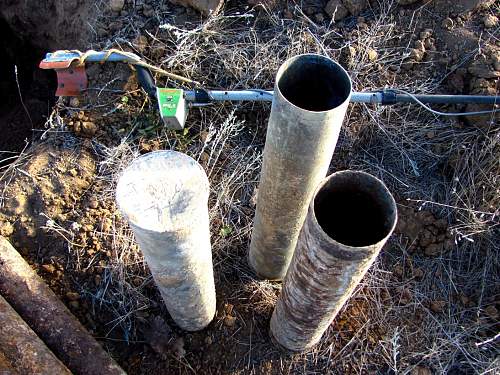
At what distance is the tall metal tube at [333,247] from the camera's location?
5.73ft

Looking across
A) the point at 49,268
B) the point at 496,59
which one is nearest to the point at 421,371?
the point at 496,59

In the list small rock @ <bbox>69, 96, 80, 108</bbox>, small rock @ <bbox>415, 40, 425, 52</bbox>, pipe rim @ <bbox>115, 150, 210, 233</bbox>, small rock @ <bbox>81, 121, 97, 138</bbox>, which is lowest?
small rock @ <bbox>81, 121, 97, 138</bbox>

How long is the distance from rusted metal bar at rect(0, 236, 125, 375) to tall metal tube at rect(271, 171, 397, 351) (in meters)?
1.03

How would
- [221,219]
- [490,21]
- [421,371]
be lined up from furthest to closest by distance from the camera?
[490,21]
[221,219]
[421,371]

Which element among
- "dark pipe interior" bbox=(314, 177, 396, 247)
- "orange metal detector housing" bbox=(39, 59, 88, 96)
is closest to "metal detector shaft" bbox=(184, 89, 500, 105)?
"orange metal detector housing" bbox=(39, 59, 88, 96)

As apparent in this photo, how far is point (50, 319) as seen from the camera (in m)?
2.53

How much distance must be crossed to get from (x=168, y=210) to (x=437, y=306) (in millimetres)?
2085

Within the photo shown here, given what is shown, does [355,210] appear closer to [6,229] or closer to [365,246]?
[365,246]

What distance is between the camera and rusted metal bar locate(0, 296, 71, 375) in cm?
221

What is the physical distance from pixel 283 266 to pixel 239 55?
5.44ft

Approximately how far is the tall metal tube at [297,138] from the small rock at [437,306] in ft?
3.70

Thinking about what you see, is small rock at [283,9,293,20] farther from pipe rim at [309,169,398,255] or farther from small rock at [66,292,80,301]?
small rock at [66,292,80,301]

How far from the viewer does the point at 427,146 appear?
3418 millimetres

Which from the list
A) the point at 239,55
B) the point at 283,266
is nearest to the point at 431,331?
the point at 283,266
